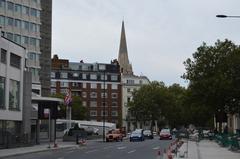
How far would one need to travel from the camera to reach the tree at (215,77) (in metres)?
64.1

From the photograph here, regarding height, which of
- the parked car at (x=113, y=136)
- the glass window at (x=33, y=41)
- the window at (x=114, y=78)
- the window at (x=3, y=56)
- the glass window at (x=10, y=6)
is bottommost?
the parked car at (x=113, y=136)

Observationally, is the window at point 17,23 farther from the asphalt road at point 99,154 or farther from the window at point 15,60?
the asphalt road at point 99,154

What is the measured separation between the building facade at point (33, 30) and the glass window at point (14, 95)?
31.1 metres

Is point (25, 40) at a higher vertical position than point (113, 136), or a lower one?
higher

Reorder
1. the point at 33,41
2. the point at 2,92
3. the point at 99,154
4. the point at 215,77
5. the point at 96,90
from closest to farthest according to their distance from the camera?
1. the point at 99,154
2. the point at 2,92
3. the point at 215,77
4. the point at 33,41
5. the point at 96,90

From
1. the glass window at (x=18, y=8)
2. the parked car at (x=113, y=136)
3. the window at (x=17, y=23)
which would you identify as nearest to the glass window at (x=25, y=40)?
the window at (x=17, y=23)

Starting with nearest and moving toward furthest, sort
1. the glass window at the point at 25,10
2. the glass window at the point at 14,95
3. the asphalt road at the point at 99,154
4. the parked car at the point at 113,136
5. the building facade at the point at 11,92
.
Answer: the asphalt road at the point at 99,154 < the building facade at the point at 11,92 < the glass window at the point at 14,95 < the parked car at the point at 113,136 < the glass window at the point at 25,10

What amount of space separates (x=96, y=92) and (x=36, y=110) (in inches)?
4190

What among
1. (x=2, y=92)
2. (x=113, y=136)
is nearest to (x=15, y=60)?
(x=2, y=92)

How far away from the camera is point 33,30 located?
102 metres

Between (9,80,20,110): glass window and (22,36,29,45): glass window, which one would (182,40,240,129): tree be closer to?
(9,80,20,110): glass window

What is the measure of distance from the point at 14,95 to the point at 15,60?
3820mm

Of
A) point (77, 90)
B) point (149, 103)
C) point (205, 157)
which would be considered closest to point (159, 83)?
point (149, 103)

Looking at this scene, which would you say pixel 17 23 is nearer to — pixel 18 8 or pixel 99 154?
pixel 18 8
